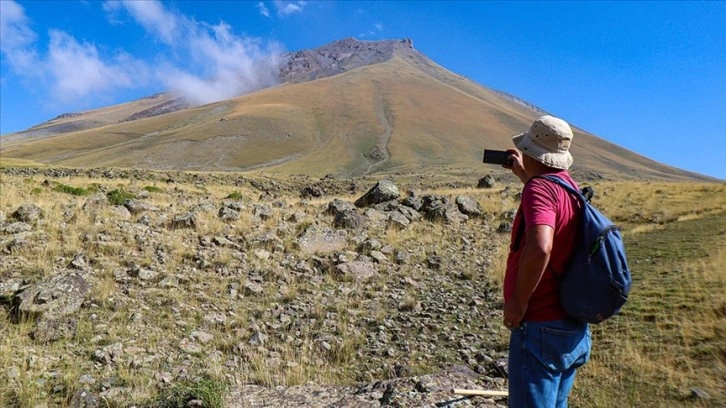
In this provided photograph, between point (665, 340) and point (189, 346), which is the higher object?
point (665, 340)

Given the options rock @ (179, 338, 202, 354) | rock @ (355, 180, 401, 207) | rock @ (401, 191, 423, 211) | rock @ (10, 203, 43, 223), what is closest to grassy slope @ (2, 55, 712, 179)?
rock @ (355, 180, 401, 207)

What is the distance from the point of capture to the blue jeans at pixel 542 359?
8.72 feet

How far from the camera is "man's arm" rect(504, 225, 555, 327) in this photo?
2.49 meters

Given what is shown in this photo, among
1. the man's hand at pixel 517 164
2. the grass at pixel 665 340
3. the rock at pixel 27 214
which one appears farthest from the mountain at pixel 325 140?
the man's hand at pixel 517 164

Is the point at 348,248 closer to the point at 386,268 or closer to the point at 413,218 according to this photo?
the point at 386,268

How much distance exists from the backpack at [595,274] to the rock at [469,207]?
14.9 m

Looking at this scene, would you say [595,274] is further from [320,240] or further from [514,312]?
[320,240]

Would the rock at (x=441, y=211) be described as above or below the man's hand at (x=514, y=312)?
above

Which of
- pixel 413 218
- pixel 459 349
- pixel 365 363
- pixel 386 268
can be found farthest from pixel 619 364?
pixel 413 218

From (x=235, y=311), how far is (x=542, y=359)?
5.46 m

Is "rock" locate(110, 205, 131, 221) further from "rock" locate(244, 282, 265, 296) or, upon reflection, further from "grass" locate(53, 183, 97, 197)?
"rock" locate(244, 282, 265, 296)

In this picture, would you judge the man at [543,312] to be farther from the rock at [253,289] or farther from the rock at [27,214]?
the rock at [27,214]

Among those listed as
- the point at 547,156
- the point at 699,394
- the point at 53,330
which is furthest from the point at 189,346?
the point at 699,394

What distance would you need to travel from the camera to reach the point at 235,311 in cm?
709
